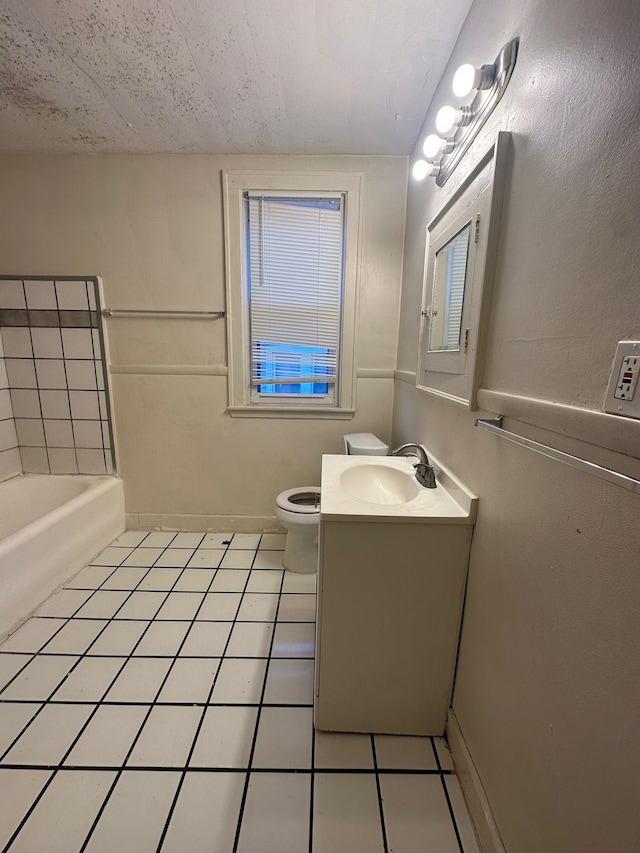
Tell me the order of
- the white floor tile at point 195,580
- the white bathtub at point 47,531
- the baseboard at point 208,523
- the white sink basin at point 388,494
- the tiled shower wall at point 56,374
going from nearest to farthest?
1. the white sink basin at point 388,494
2. the white bathtub at point 47,531
3. the white floor tile at point 195,580
4. the tiled shower wall at point 56,374
5. the baseboard at point 208,523

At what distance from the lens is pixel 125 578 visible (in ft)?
5.91

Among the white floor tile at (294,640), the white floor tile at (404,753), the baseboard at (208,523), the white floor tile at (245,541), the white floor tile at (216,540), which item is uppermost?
the baseboard at (208,523)

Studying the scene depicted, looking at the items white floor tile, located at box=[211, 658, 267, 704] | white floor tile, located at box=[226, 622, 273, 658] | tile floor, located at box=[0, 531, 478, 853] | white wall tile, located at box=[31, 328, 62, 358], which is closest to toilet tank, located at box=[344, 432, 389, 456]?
tile floor, located at box=[0, 531, 478, 853]

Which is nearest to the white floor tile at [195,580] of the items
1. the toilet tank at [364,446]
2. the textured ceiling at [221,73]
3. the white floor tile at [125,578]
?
the white floor tile at [125,578]

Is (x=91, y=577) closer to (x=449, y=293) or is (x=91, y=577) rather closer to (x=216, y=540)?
(x=216, y=540)

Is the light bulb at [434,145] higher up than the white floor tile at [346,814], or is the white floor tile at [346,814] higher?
the light bulb at [434,145]

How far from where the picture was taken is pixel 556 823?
595 mm

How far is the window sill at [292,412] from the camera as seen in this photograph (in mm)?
2137

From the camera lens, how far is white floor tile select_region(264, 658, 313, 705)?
1.18 metres

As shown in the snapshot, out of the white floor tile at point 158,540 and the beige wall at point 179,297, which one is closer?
the beige wall at point 179,297

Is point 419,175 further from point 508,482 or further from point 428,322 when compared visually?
point 508,482

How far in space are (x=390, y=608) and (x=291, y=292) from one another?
5.72 ft

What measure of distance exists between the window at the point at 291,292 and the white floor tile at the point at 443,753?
153cm

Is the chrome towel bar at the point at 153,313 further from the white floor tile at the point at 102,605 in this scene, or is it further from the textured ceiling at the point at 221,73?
the white floor tile at the point at 102,605
